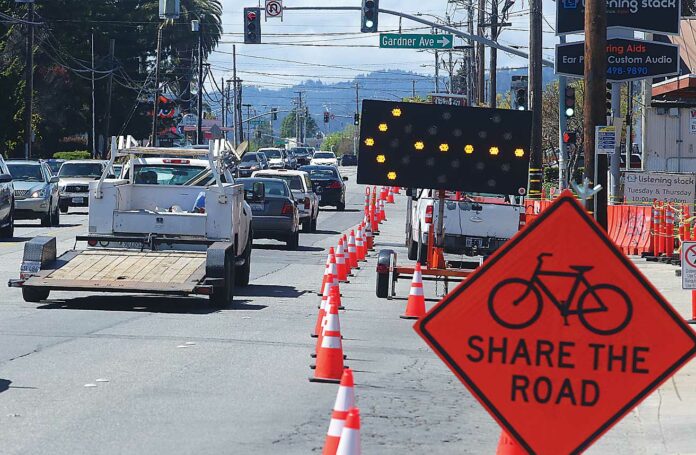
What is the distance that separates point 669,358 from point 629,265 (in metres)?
0.46

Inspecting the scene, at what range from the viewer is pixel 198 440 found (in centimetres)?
911

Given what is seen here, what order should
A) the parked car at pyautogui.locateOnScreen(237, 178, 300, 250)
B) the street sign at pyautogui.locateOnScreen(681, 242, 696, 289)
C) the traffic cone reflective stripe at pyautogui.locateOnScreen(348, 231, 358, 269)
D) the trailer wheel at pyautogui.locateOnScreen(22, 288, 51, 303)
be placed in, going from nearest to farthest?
the street sign at pyautogui.locateOnScreen(681, 242, 696, 289) → the trailer wheel at pyautogui.locateOnScreen(22, 288, 51, 303) → the traffic cone reflective stripe at pyautogui.locateOnScreen(348, 231, 358, 269) → the parked car at pyautogui.locateOnScreen(237, 178, 300, 250)

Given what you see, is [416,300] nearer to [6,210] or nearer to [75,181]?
[6,210]

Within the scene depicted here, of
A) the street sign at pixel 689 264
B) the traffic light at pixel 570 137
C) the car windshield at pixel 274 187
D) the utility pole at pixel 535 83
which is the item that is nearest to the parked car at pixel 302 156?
the utility pole at pixel 535 83

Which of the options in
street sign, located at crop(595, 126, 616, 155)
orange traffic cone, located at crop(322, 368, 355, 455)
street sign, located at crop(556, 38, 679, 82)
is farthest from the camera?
street sign, located at crop(556, 38, 679, 82)

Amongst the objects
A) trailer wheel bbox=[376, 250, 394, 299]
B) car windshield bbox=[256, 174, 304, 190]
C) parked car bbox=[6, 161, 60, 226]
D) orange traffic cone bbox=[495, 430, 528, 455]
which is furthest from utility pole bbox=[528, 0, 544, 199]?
orange traffic cone bbox=[495, 430, 528, 455]

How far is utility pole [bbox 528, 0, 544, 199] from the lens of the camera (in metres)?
36.2

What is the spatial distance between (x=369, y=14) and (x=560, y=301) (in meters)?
34.6

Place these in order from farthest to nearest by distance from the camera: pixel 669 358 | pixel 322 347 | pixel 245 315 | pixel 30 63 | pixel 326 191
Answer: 1. pixel 30 63
2. pixel 326 191
3. pixel 245 315
4. pixel 322 347
5. pixel 669 358

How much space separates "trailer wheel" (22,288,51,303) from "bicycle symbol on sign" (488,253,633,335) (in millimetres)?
12089

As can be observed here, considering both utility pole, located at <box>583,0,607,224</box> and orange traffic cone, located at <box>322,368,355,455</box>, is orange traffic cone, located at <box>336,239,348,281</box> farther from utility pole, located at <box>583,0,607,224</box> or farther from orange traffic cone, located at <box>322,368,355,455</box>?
orange traffic cone, located at <box>322,368,355,455</box>

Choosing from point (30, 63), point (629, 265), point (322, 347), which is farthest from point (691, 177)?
point (30, 63)

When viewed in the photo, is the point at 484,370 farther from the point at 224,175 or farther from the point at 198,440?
the point at 224,175

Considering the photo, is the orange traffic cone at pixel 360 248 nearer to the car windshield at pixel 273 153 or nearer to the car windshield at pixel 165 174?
the car windshield at pixel 165 174
